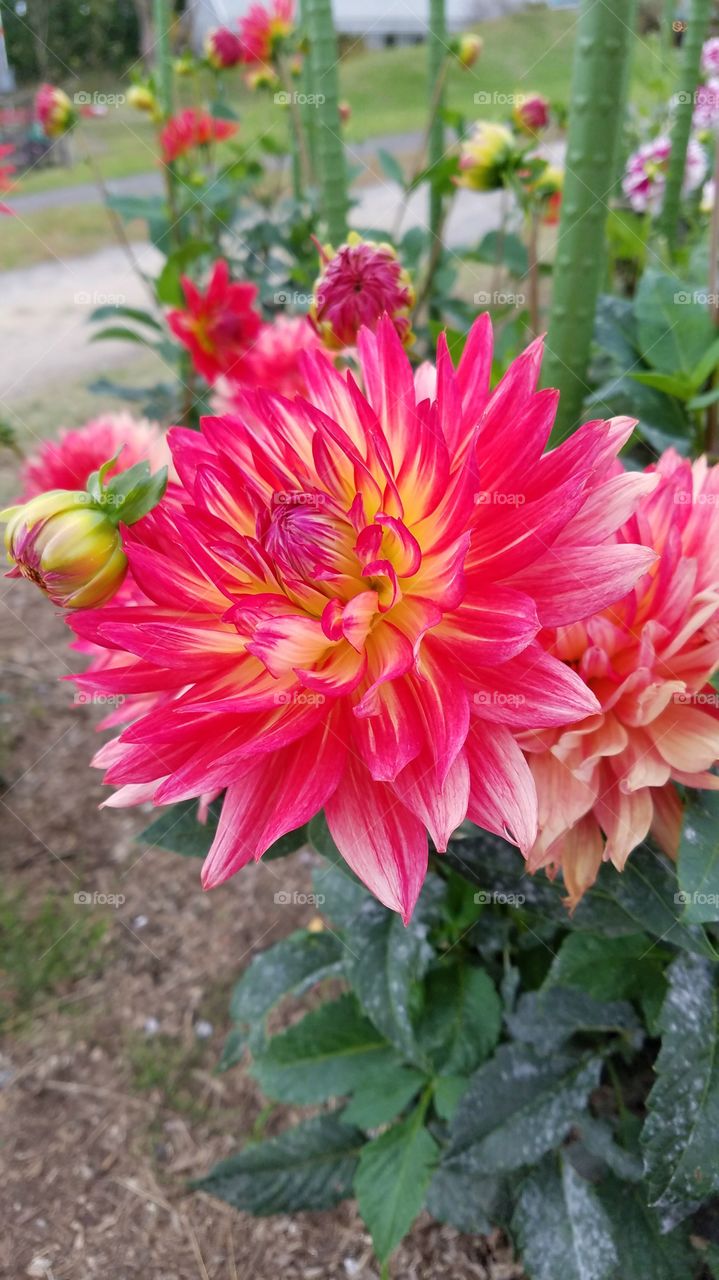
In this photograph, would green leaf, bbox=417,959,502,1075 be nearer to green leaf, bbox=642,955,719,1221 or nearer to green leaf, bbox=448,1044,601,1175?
green leaf, bbox=448,1044,601,1175

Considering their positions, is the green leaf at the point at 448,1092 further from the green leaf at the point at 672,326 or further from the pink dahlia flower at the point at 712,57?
the pink dahlia flower at the point at 712,57

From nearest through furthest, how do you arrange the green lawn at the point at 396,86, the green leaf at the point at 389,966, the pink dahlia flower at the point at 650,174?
the green leaf at the point at 389,966
the pink dahlia flower at the point at 650,174
the green lawn at the point at 396,86

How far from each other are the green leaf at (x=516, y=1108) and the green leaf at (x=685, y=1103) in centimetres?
15

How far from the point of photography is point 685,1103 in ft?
2.39

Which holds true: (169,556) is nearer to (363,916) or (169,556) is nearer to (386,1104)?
(363,916)

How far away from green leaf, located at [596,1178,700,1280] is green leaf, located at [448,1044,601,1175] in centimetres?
9

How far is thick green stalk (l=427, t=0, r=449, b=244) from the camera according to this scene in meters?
1.35

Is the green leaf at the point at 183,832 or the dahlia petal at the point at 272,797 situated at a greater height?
the dahlia petal at the point at 272,797

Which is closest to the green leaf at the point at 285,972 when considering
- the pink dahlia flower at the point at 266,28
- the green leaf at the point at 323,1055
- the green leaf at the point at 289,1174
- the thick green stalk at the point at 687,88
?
the green leaf at the point at 323,1055

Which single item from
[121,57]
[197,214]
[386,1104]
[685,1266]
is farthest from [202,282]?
[121,57]

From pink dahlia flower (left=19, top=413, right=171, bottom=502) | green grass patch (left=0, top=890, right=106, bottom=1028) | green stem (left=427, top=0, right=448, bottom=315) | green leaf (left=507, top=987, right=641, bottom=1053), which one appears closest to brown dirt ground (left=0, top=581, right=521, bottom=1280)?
green grass patch (left=0, top=890, right=106, bottom=1028)

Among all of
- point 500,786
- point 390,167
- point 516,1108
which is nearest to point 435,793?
point 500,786

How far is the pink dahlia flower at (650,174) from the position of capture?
1824 millimetres

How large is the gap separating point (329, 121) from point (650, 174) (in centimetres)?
110
